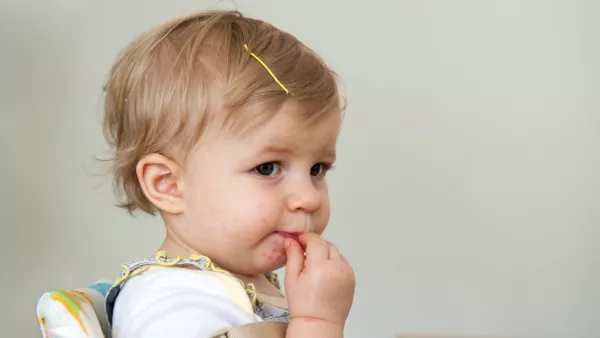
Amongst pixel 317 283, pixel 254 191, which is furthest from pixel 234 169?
pixel 317 283

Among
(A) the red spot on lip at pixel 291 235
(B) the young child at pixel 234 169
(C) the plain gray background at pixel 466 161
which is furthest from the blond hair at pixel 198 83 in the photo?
(C) the plain gray background at pixel 466 161

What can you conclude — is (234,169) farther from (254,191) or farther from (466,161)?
(466,161)

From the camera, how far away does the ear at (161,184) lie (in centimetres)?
87

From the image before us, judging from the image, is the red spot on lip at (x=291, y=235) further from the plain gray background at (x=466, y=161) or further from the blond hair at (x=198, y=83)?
the plain gray background at (x=466, y=161)

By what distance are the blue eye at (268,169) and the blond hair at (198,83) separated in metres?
0.05

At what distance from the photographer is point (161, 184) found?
2.88 feet

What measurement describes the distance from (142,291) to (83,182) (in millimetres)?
904

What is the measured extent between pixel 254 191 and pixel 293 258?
89 millimetres

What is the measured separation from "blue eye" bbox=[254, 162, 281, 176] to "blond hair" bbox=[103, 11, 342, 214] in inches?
2.0

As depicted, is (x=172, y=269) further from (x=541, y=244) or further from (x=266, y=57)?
(x=541, y=244)

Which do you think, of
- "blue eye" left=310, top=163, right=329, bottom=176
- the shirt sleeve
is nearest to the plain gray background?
"blue eye" left=310, top=163, right=329, bottom=176

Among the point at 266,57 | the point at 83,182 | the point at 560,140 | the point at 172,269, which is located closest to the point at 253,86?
the point at 266,57

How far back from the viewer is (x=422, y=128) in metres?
1.81

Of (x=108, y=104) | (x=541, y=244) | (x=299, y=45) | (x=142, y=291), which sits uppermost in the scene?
(x=299, y=45)
